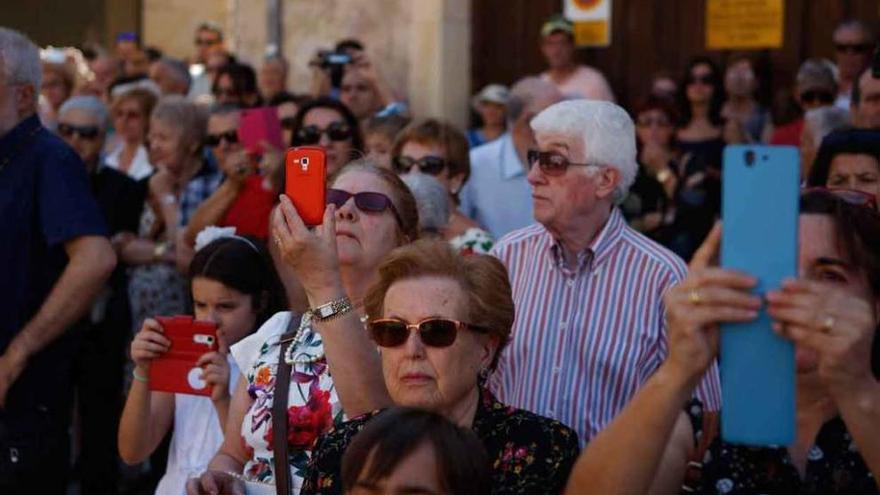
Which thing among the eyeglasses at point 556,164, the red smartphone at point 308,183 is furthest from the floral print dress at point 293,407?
the eyeglasses at point 556,164

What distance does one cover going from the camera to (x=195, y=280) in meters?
5.30

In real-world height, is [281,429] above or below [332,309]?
below

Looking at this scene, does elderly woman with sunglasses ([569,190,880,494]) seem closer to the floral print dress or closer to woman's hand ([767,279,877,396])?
woman's hand ([767,279,877,396])

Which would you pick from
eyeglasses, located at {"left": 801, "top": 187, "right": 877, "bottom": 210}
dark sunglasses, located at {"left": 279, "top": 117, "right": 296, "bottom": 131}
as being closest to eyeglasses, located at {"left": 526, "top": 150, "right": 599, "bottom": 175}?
eyeglasses, located at {"left": 801, "top": 187, "right": 877, "bottom": 210}

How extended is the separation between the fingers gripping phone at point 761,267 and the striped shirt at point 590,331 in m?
1.89

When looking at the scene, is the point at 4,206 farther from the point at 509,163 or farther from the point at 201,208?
the point at 509,163

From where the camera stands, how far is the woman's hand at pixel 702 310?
93.7 inches

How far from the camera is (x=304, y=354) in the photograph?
13.7 ft

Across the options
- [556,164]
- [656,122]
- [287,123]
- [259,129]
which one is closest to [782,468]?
[556,164]

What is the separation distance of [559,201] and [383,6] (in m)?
7.21

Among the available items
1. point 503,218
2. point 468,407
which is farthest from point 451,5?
point 468,407

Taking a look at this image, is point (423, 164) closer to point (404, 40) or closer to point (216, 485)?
point (216, 485)

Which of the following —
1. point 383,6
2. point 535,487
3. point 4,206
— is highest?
point 383,6

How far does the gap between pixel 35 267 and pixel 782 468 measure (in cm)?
330
